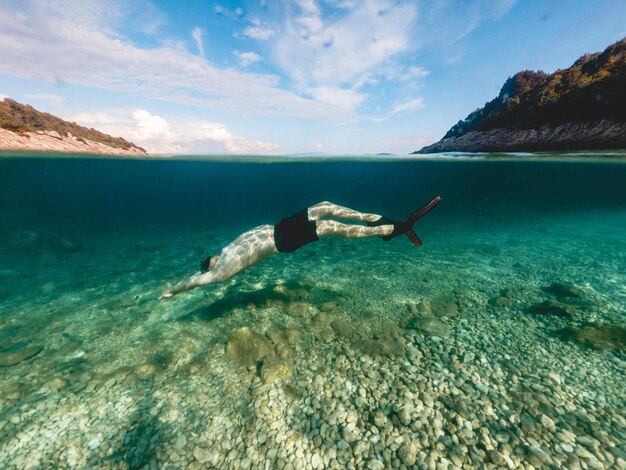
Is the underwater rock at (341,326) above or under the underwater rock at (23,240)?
above

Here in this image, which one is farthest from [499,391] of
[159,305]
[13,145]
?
[13,145]

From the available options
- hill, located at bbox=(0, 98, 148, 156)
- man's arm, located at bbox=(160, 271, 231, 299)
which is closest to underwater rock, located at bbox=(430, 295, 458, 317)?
man's arm, located at bbox=(160, 271, 231, 299)

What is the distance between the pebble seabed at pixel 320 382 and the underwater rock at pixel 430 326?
0.04m

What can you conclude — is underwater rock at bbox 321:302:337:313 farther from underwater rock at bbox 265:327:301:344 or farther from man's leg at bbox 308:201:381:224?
man's leg at bbox 308:201:381:224

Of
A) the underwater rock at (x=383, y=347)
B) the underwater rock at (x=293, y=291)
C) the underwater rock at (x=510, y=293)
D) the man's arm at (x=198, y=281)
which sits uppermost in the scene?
the man's arm at (x=198, y=281)

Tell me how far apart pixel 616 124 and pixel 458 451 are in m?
23.4

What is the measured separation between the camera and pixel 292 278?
904 centimetres

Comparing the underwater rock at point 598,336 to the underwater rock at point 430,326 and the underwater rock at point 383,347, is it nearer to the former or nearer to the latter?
the underwater rock at point 430,326

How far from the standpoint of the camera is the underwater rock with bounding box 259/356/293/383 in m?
4.42

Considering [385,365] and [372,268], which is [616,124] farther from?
[385,365]

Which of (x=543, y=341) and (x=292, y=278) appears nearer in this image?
(x=543, y=341)

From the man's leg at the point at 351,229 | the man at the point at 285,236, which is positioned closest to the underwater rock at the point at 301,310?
the man at the point at 285,236

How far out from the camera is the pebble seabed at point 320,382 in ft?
10.5

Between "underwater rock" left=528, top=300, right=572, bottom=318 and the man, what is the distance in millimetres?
3267
